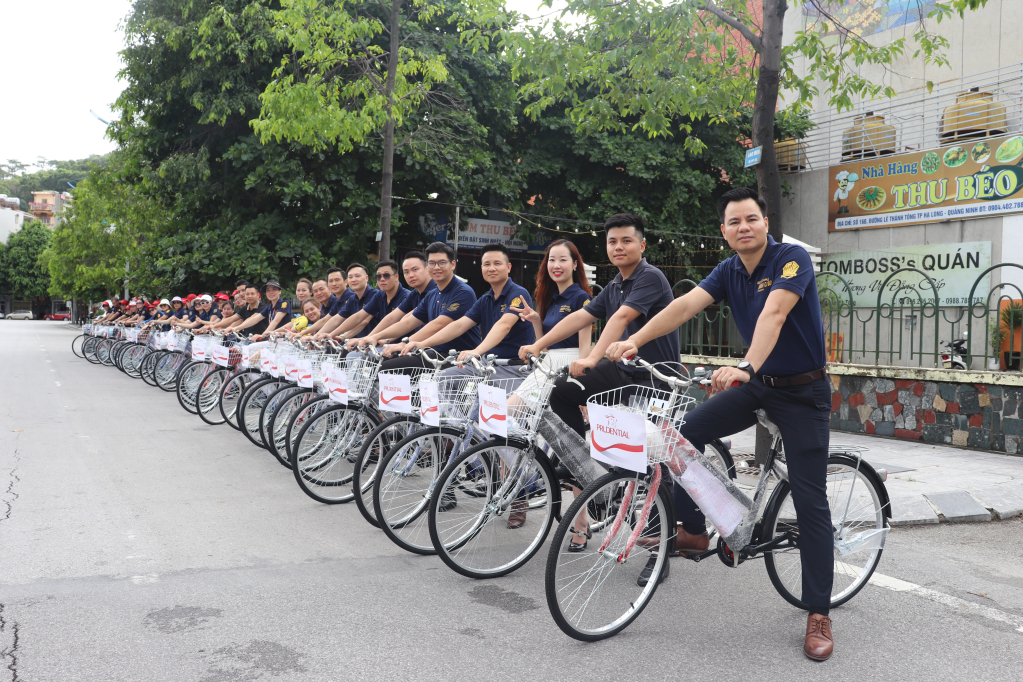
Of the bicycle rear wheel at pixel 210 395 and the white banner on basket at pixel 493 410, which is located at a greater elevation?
the white banner on basket at pixel 493 410

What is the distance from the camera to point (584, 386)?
4590mm

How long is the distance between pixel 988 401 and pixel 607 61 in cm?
503

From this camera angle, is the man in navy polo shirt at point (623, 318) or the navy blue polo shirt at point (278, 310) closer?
the man in navy polo shirt at point (623, 318)

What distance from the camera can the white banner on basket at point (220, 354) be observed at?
30.9 feet

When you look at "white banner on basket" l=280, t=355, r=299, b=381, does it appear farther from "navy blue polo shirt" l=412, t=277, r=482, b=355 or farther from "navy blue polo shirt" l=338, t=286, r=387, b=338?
"navy blue polo shirt" l=412, t=277, r=482, b=355

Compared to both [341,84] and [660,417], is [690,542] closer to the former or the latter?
[660,417]

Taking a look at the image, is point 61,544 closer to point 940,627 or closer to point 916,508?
point 940,627

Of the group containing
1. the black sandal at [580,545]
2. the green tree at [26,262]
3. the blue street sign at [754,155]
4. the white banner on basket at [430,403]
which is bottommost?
the black sandal at [580,545]

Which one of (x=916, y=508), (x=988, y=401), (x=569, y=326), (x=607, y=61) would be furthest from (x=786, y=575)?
(x=607, y=61)

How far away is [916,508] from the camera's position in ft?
19.0

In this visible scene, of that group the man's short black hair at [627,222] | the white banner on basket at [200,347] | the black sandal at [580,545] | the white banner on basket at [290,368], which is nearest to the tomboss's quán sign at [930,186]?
the man's short black hair at [627,222]

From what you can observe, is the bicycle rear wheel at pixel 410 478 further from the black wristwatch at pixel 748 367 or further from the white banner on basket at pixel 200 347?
the white banner on basket at pixel 200 347

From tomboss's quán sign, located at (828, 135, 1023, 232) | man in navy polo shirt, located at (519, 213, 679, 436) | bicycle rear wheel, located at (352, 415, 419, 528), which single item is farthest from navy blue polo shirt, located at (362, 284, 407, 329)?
tomboss's quán sign, located at (828, 135, 1023, 232)

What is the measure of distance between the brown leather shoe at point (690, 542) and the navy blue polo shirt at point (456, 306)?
2.89m
